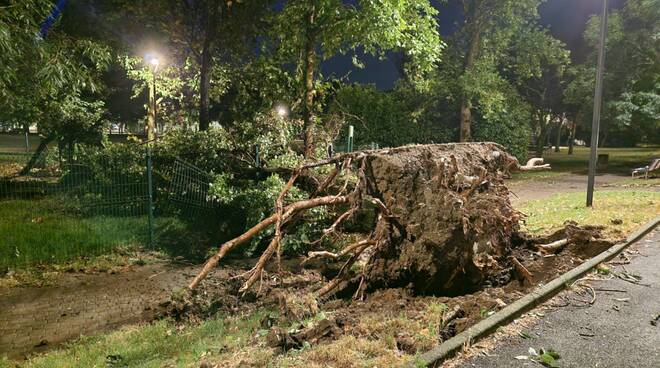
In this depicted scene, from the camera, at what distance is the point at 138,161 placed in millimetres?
9906

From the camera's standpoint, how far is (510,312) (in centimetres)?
480

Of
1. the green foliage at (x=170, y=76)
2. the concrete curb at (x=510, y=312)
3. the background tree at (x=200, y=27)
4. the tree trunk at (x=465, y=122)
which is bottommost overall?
the concrete curb at (x=510, y=312)

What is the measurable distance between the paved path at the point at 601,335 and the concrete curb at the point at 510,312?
0.55ft

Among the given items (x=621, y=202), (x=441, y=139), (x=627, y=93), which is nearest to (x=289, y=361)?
(x=621, y=202)

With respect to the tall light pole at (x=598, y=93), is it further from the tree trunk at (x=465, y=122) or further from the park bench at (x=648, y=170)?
the tree trunk at (x=465, y=122)

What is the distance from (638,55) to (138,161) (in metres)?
23.4

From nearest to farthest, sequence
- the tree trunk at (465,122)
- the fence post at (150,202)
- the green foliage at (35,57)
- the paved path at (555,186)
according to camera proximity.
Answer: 1. the green foliage at (35,57)
2. the fence post at (150,202)
3. the paved path at (555,186)
4. the tree trunk at (465,122)

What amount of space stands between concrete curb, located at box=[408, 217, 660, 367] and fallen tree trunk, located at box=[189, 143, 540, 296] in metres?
0.80

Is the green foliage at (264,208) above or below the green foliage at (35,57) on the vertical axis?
below

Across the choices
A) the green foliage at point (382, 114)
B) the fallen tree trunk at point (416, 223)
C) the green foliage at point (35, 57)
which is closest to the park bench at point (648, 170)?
the green foliage at point (382, 114)

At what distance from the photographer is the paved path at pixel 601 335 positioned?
403 cm

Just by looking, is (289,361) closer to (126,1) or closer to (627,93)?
(126,1)

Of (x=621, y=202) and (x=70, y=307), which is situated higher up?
(x=621, y=202)

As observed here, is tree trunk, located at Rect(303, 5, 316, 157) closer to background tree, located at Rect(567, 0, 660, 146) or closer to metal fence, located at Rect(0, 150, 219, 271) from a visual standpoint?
metal fence, located at Rect(0, 150, 219, 271)
